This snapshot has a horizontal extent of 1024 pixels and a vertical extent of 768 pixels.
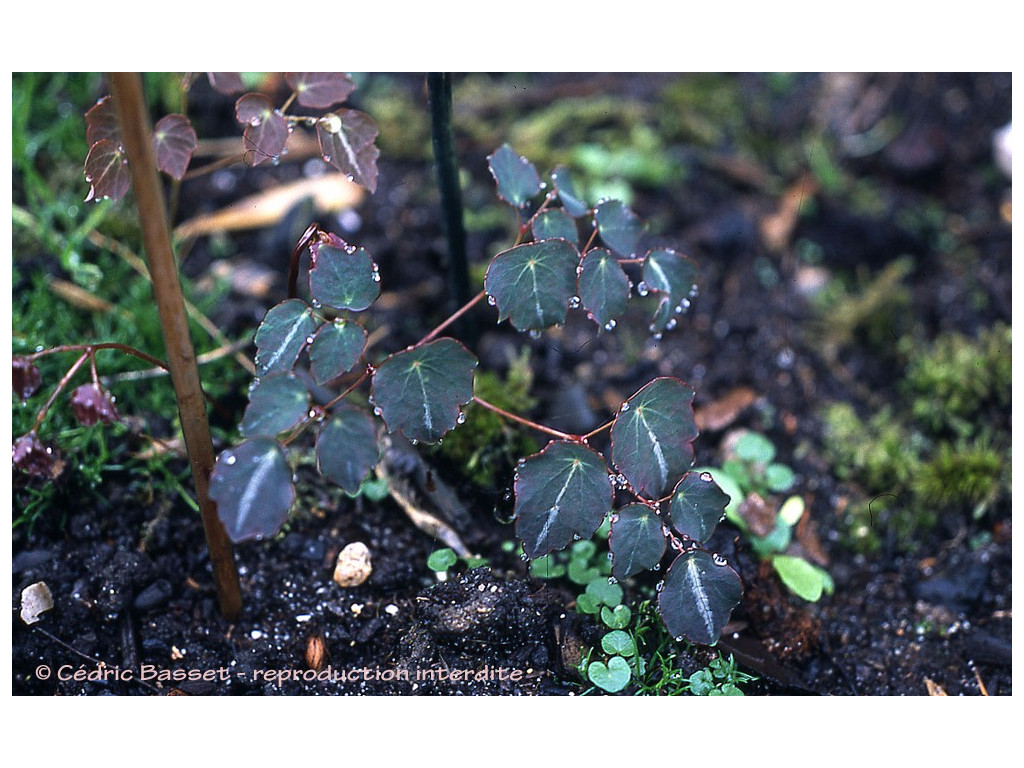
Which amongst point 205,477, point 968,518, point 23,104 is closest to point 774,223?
point 968,518

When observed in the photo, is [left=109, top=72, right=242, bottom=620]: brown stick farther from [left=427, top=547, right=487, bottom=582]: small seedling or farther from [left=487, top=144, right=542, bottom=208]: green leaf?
[left=487, top=144, right=542, bottom=208]: green leaf

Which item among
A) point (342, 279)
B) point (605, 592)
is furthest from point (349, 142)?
point (605, 592)

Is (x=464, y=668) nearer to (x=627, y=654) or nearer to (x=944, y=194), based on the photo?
(x=627, y=654)

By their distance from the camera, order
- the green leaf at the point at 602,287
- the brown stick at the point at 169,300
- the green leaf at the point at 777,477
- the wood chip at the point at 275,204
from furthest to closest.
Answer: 1. the wood chip at the point at 275,204
2. the green leaf at the point at 777,477
3. the green leaf at the point at 602,287
4. the brown stick at the point at 169,300

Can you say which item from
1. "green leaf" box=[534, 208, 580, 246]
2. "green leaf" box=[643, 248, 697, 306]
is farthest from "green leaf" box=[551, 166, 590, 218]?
"green leaf" box=[643, 248, 697, 306]

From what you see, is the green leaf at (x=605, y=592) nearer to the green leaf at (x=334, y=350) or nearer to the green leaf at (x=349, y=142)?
the green leaf at (x=334, y=350)

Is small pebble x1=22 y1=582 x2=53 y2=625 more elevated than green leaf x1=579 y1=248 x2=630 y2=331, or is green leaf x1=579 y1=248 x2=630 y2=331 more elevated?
green leaf x1=579 y1=248 x2=630 y2=331

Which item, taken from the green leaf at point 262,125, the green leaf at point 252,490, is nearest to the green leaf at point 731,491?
the green leaf at point 252,490
